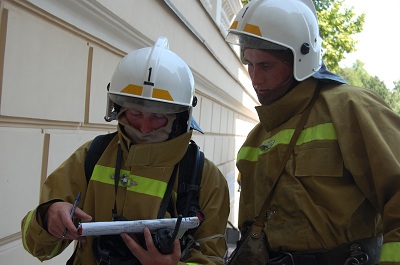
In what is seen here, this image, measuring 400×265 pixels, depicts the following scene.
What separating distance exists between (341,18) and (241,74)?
846 centimetres

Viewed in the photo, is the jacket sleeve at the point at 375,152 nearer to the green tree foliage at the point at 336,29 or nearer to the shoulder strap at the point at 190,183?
the shoulder strap at the point at 190,183

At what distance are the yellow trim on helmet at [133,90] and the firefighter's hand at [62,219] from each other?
0.50m

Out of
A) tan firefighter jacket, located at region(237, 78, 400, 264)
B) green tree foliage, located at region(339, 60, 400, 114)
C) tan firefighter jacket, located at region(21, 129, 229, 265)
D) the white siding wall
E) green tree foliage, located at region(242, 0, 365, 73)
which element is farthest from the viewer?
green tree foliage, located at region(339, 60, 400, 114)

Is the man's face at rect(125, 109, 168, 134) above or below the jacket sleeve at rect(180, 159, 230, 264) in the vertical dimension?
above

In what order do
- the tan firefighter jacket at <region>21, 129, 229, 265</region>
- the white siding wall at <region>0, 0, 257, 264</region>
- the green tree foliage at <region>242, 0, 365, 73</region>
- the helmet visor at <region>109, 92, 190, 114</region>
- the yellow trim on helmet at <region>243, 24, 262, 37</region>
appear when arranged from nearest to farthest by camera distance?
the tan firefighter jacket at <region>21, 129, 229, 265</region>
the helmet visor at <region>109, 92, 190, 114</region>
the yellow trim on helmet at <region>243, 24, 262, 37</region>
the white siding wall at <region>0, 0, 257, 264</region>
the green tree foliage at <region>242, 0, 365, 73</region>

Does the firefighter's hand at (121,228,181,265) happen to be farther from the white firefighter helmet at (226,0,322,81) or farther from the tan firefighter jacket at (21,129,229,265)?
the white firefighter helmet at (226,0,322,81)

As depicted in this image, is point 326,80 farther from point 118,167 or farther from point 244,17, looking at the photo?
point 118,167

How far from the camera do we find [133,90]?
5.45 ft

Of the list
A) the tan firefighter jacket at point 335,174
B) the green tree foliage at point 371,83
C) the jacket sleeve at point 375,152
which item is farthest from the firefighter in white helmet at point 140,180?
the green tree foliage at point 371,83

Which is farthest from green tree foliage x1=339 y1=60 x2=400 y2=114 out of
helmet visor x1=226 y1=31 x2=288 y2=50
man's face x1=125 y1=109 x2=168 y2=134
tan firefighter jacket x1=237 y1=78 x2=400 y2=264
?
man's face x1=125 y1=109 x2=168 y2=134

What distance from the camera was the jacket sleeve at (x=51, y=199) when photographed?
1.44 meters

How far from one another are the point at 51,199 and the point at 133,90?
1.66 ft

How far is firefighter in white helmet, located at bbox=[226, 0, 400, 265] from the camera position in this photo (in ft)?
4.89

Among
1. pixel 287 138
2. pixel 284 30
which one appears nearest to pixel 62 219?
pixel 287 138
